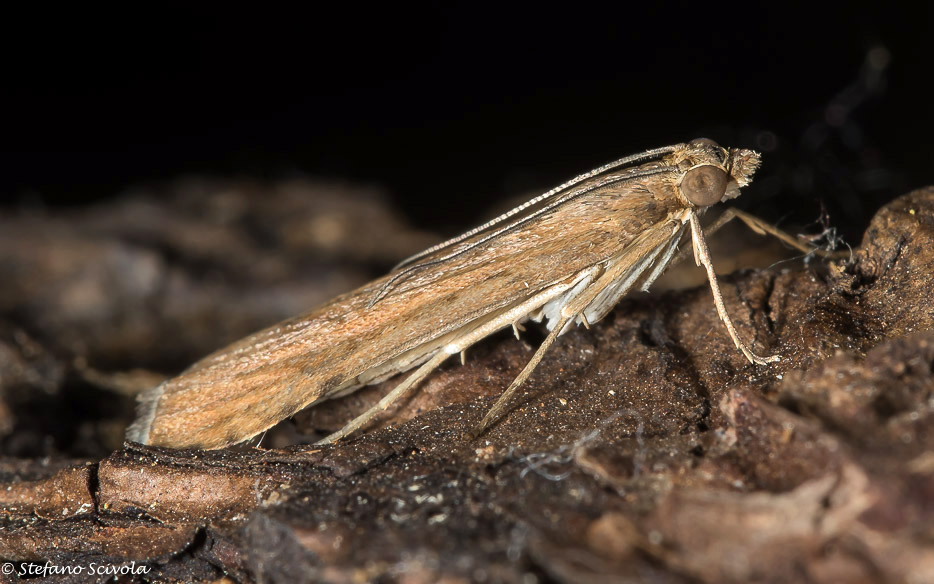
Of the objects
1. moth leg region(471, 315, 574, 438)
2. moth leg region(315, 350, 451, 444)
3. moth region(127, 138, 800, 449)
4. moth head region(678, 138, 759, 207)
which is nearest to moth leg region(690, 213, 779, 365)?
moth region(127, 138, 800, 449)

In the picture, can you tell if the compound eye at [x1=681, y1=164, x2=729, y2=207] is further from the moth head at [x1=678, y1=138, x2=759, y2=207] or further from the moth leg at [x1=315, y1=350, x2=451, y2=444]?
the moth leg at [x1=315, y1=350, x2=451, y2=444]

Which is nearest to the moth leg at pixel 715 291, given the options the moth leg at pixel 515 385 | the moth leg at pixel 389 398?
the moth leg at pixel 515 385

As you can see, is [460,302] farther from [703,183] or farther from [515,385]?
[703,183]

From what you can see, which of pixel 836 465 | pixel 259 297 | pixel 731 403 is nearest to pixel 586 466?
pixel 731 403

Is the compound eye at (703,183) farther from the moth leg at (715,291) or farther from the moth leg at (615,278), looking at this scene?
the moth leg at (615,278)

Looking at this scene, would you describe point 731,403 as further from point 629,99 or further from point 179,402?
point 629,99
